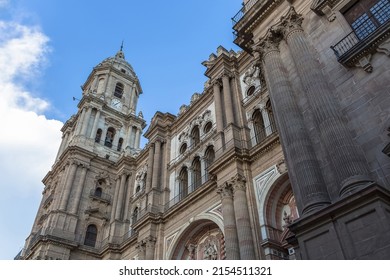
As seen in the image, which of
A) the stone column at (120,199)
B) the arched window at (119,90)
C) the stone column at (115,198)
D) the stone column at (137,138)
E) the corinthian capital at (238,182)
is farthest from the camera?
the arched window at (119,90)

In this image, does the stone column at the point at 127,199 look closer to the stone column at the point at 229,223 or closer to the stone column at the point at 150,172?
the stone column at the point at 150,172

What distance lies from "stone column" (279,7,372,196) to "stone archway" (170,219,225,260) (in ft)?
34.4

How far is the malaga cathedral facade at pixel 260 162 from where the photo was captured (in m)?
9.07

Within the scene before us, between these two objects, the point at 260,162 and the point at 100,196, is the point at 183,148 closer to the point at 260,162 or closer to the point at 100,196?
the point at 260,162

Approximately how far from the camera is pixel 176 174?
25.1 meters

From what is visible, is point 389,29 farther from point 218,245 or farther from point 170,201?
point 170,201

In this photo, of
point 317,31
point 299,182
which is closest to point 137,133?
point 317,31

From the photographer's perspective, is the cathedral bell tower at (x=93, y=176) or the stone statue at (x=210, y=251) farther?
the cathedral bell tower at (x=93, y=176)

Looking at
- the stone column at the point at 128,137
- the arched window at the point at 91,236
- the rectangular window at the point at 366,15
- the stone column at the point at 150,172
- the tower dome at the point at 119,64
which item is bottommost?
the rectangular window at the point at 366,15

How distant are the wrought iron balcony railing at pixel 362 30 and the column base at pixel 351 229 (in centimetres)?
508

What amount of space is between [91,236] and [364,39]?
2554cm

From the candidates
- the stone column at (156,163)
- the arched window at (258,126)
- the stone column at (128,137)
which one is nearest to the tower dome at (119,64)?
the stone column at (128,137)

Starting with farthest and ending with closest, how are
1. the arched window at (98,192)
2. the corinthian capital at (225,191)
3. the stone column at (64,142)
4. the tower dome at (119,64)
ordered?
the tower dome at (119,64) < the stone column at (64,142) < the arched window at (98,192) < the corinthian capital at (225,191)
